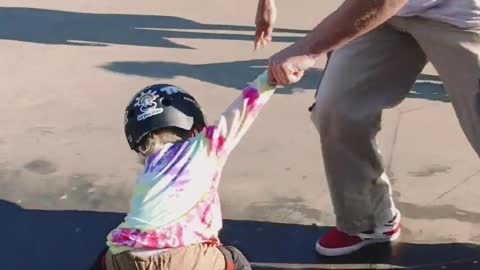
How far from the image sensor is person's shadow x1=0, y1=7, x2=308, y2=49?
6.73m

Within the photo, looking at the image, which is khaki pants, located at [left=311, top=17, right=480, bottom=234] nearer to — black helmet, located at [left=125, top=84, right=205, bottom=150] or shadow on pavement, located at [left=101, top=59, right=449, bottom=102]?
black helmet, located at [left=125, top=84, right=205, bottom=150]

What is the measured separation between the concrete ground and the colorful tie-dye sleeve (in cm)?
99

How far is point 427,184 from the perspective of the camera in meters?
4.52

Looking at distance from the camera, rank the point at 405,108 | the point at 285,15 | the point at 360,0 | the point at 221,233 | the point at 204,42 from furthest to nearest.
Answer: the point at 285,15, the point at 204,42, the point at 405,108, the point at 221,233, the point at 360,0

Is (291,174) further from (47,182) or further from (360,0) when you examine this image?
(360,0)

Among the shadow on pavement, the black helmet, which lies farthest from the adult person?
the shadow on pavement

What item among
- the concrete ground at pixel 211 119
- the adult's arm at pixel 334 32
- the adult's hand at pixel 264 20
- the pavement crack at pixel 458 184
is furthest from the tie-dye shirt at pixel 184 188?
the pavement crack at pixel 458 184

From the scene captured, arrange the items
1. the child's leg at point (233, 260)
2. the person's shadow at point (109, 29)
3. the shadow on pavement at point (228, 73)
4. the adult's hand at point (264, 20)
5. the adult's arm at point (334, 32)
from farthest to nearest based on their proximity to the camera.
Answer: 1. the person's shadow at point (109, 29)
2. the shadow on pavement at point (228, 73)
3. the adult's hand at point (264, 20)
4. the child's leg at point (233, 260)
5. the adult's arm at point (334, 32)

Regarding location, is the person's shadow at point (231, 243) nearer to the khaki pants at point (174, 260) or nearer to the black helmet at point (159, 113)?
the khaki pants at point (174, 260)

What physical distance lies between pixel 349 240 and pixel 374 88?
2.32 feet

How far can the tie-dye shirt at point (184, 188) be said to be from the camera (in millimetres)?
3033

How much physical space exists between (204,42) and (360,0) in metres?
3.81

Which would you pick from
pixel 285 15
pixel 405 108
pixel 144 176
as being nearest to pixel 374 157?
pixel 144 176

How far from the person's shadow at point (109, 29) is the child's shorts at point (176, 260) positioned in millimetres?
3592
